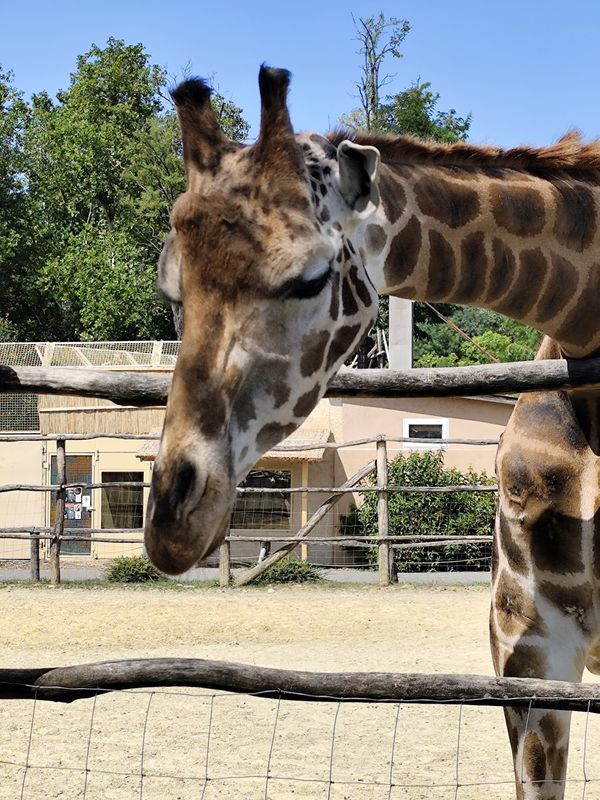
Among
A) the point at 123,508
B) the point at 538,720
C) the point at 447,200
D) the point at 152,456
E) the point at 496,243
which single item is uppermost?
the point at 447,200

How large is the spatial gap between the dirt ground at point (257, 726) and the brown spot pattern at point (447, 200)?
4.49ft

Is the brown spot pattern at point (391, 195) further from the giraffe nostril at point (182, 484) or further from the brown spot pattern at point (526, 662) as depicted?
the brown spot pattern at point (526, 662)

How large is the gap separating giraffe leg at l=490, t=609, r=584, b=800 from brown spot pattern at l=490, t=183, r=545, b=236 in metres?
1.15

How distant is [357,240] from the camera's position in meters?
2.25

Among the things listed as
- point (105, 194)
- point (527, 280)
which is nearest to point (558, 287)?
point (527, 280)

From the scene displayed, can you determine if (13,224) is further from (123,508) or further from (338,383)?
(338,383)

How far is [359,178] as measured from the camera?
2195 mm

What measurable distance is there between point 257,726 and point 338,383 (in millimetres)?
3717

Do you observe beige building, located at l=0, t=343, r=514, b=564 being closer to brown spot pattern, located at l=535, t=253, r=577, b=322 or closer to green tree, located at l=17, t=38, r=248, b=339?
green tree, located at l=17, t=38, r=248, b=339

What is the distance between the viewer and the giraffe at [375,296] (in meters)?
1.94

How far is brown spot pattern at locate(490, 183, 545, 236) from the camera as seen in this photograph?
2537 mm

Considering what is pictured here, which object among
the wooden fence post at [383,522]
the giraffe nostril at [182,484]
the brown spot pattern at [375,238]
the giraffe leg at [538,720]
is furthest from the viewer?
the wooden fence post at [383,522]

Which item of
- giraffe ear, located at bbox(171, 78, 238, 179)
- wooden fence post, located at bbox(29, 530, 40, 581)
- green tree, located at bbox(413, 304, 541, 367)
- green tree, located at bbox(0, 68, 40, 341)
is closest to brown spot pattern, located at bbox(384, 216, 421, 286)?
giraffe ear, located at bbox(171, 78, 238, 179)

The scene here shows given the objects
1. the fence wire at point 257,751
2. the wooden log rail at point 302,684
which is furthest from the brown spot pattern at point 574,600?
the fence wire at point 257,751
